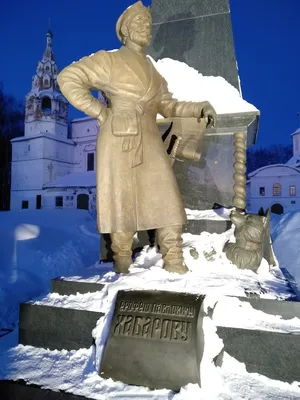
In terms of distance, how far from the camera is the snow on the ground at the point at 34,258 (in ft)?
16.6

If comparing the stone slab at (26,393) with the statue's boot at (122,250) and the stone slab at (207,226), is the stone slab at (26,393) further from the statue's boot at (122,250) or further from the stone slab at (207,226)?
the stone slab at (207,226)

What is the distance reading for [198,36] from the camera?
13.6 feet

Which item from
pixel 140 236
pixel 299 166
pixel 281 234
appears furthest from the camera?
pixel 299 166

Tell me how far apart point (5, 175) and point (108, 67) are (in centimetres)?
3029

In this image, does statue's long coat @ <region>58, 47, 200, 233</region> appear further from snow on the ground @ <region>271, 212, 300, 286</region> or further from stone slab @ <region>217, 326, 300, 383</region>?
snow on the ground @ <region>271, 212, 300, 286</region>

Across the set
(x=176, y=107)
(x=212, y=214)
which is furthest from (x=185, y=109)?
(x=212, y=214)

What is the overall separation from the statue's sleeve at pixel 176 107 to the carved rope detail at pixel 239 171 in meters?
0.92

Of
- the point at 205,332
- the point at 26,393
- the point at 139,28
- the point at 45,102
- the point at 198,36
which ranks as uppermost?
the point at 45,102

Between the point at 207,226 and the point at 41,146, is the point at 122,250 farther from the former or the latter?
the point at 41,146

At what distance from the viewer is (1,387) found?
6.94 feet

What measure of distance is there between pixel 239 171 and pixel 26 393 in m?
2.95

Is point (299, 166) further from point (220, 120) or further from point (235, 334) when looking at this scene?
point (235, 334)

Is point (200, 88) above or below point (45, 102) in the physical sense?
below

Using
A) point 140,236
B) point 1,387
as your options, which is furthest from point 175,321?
point 140,236
